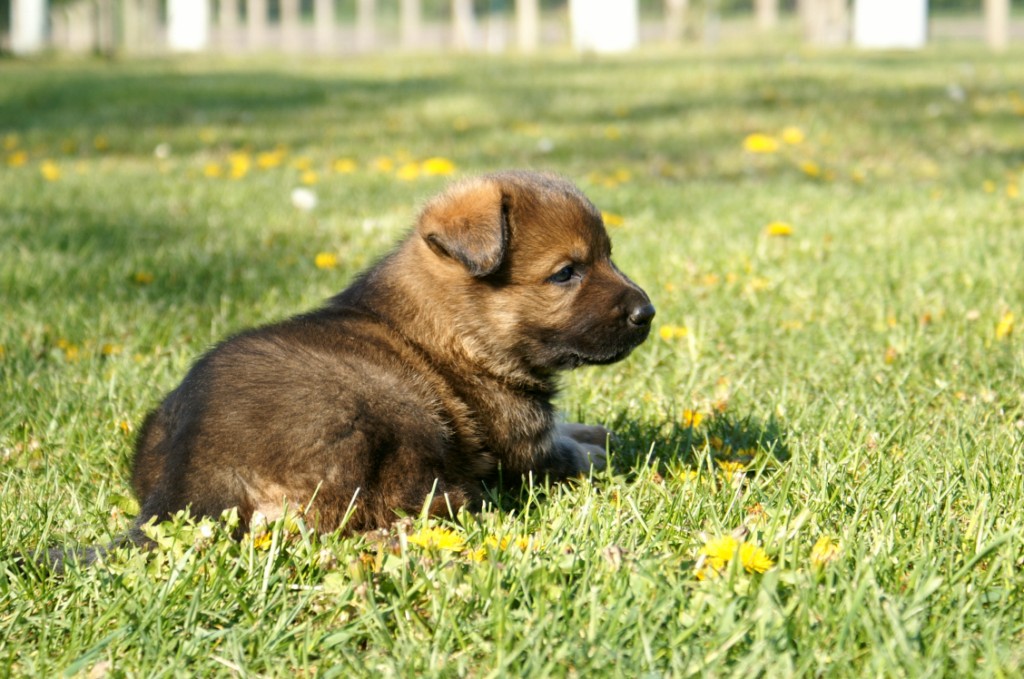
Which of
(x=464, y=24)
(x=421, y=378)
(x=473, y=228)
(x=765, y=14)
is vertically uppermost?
(x=765, y=14)

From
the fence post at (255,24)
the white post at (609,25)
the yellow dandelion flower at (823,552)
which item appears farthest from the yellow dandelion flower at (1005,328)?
the fence post at (255,24)

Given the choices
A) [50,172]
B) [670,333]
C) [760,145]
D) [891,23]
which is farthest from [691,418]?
[891,23]

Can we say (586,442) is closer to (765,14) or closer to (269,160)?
(269,160)

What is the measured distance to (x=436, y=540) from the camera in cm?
263

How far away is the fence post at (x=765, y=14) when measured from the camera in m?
29.5

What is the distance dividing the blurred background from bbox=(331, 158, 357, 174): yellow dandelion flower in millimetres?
11730

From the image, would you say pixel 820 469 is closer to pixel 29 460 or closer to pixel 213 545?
pixel 213 545

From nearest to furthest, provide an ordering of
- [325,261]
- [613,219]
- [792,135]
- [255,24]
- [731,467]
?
[731,467]
[325,261]
[613,219]
[792,135]
[255,24]

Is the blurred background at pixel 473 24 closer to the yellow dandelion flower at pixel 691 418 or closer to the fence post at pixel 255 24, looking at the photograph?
the fence post at pixel 255 24

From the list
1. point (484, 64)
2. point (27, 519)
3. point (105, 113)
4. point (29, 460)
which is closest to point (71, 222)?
point (29, 460)

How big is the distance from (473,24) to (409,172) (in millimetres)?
24171

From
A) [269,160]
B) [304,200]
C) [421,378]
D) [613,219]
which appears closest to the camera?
[421,378]

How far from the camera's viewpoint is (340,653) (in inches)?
93.0

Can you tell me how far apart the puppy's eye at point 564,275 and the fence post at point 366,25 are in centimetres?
3096
